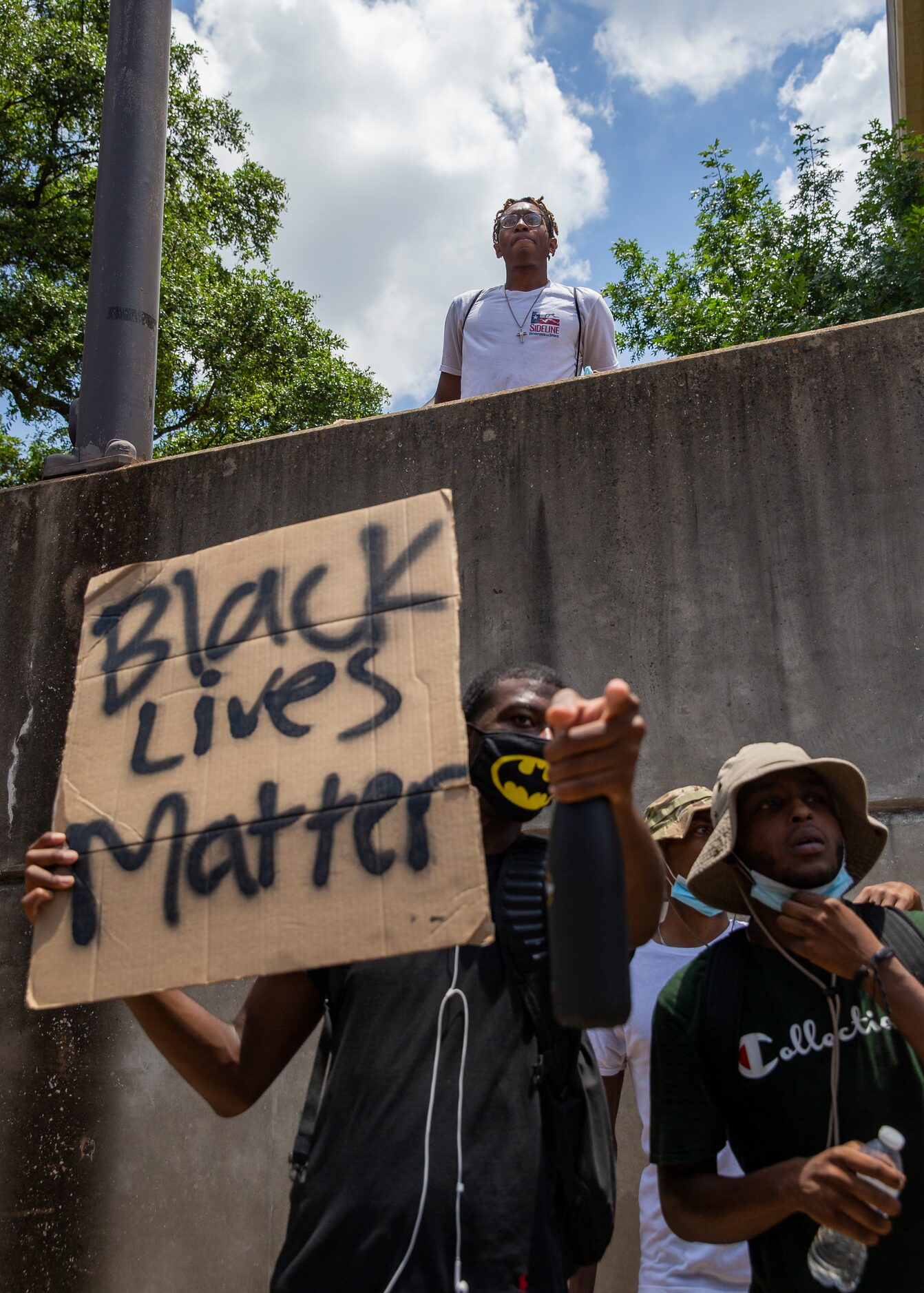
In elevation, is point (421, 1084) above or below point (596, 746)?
below

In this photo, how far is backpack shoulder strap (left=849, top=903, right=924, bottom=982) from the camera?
76.9 inches

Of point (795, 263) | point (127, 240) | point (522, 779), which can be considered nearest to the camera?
point (522, 779)

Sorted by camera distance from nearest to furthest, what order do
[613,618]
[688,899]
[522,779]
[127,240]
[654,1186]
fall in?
1. [522,779]
2. [654,1186]
3. [688,899]
4. [613,618]
5. [127,240]

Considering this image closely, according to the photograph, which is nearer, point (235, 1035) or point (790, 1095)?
point (790, 1095)

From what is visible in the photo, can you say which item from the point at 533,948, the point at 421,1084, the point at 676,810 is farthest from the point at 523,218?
the point at 421,1084

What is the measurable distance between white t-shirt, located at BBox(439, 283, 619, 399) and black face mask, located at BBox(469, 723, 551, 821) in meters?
2.47

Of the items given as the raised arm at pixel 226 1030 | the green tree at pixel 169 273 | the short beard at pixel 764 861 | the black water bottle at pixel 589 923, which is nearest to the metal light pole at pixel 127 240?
the raised arm at pixel 226 1030

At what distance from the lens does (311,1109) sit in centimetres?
190

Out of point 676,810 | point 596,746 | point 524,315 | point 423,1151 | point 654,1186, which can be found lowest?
point 654,1186

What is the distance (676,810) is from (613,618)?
75 cm

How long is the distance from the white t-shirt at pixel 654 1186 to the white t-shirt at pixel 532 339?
2.30 meters

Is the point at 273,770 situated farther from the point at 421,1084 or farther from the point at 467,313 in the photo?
the point at 467,313

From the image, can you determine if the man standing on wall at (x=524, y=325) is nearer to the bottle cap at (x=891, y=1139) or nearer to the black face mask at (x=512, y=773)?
the black face mask at (x=512, y=773)

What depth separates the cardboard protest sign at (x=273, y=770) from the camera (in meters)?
1.74
